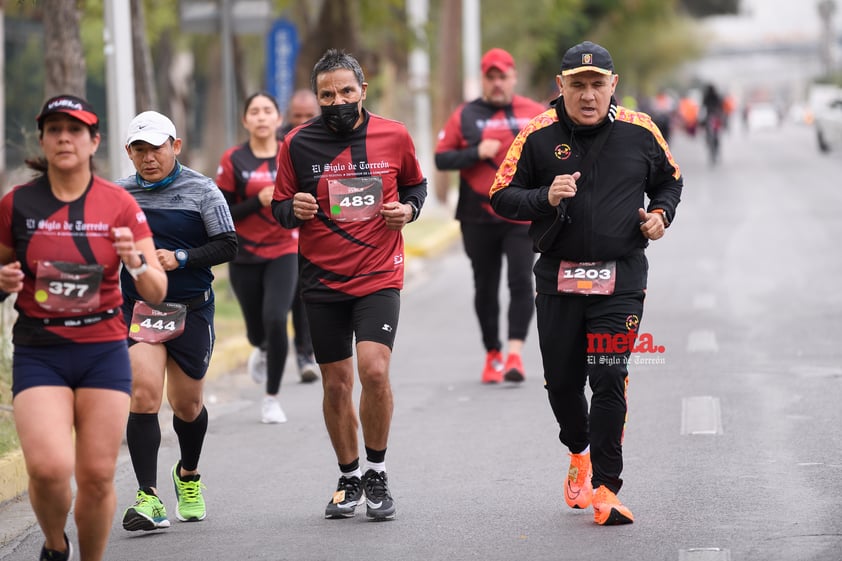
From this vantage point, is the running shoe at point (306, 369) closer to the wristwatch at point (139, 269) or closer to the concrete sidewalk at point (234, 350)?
the concrete sidewalk at point (234, 350)

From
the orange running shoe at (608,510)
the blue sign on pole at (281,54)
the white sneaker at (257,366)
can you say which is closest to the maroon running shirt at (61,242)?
the orange running shoe at (608,510)

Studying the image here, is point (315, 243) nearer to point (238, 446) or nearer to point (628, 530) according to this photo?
point (628, 530)

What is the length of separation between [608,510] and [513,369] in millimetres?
4155

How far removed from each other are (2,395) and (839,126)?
31.4 meters

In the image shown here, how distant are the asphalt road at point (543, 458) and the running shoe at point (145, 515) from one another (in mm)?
67

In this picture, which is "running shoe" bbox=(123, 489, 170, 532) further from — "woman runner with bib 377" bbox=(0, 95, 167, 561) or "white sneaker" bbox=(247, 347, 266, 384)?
"white sneaker" bbox=(247, 347, 266, 384)

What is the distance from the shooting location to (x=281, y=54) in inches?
700

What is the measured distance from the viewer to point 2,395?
371 inches

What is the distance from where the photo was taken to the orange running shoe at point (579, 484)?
6785 millimetres

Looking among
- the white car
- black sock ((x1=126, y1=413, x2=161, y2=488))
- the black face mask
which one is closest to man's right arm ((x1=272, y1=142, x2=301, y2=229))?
the black face mask

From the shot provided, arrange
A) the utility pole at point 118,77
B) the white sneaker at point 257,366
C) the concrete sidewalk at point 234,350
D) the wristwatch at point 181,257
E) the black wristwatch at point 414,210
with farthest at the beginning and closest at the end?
the utility pole at point 118,77
the white sneaker at point 257,366
the concrete sidewalk at point 234,350
the black wristwatch at point 414,210
the wristwatch at point 181,257

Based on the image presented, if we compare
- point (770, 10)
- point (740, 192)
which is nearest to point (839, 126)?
point (740, 192)

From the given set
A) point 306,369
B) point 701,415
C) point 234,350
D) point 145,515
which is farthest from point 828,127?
point 145,515

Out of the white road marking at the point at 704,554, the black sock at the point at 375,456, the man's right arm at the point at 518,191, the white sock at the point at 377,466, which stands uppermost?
the man's right arm at the point at 518,191
